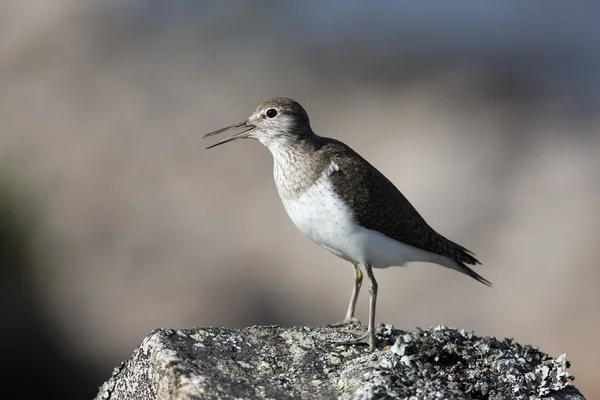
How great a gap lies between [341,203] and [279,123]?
1.18 meters

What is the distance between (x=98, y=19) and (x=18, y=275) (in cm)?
825

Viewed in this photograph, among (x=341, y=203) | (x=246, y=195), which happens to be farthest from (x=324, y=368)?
(x=246, y=195)

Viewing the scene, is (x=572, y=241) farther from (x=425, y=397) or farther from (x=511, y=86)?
(x=425, y=397)

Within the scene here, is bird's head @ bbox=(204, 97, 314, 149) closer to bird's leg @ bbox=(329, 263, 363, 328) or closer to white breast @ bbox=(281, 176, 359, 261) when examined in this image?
white breast @ bbox=(281, 176, 359, 261)

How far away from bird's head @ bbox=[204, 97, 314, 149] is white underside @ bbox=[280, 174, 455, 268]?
0.69 meters

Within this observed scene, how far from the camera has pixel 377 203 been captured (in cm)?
739

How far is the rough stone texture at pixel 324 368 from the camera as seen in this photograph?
5.29 metres

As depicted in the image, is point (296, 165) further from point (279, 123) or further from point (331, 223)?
point (331, 223)

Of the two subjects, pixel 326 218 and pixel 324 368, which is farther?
pixel 326 218

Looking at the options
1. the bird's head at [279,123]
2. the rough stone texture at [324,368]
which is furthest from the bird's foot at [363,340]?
the bird's head at [279,123]

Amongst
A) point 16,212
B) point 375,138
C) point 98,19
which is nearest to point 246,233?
point 375,138

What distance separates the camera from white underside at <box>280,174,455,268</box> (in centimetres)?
712

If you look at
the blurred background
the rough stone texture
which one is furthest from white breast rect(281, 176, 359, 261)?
the blurred background

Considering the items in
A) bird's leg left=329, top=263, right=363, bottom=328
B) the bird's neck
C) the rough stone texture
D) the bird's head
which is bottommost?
the rough stone texture
